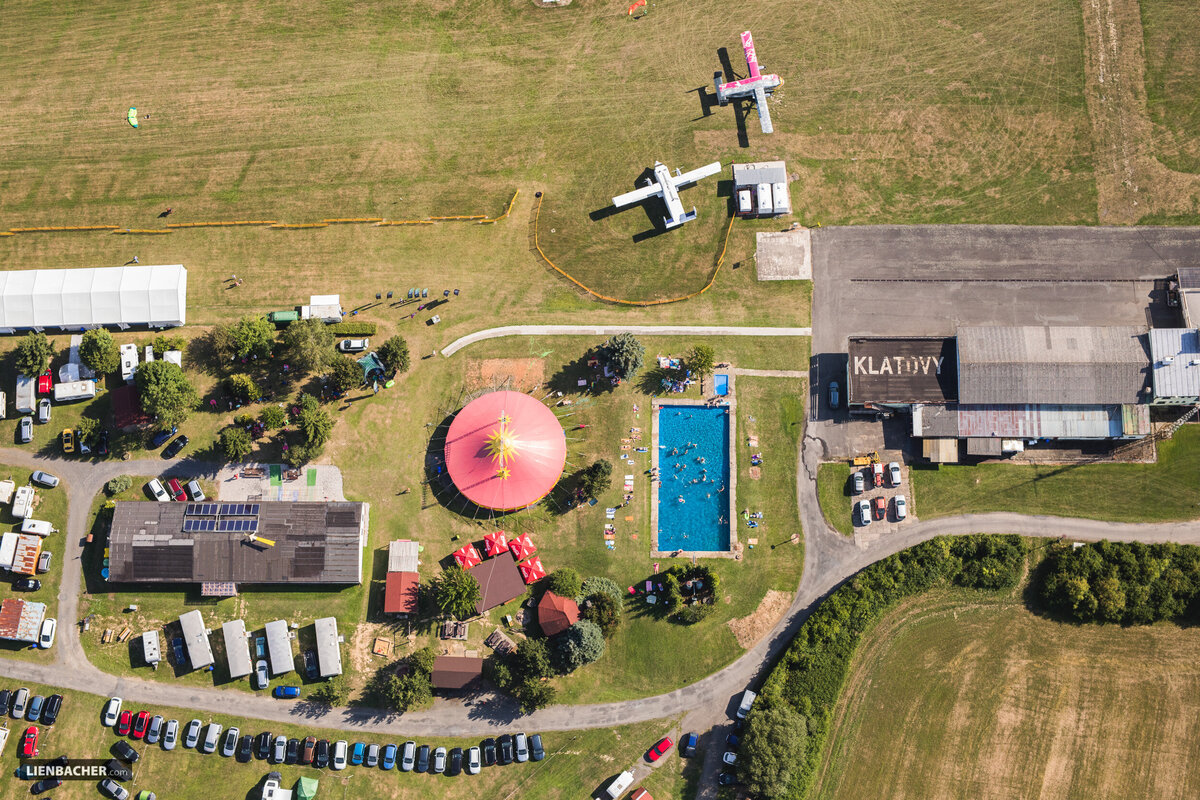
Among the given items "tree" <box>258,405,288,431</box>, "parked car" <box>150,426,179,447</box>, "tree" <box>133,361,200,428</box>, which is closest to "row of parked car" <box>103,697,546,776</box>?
"parked car" <box>150,426,179,447</box>

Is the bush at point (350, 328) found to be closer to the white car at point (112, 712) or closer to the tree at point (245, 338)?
the tree at point (245, 338)

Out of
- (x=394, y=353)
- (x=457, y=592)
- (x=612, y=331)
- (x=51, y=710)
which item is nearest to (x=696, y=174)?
(x=612, y=331)

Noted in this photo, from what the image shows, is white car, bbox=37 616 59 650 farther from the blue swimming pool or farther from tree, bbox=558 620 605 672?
the blue swimming pool

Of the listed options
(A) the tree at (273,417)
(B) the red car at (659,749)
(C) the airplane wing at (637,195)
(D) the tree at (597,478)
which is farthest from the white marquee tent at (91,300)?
(B) the red car at (659,749)

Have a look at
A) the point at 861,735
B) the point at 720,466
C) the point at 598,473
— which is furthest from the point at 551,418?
the point at 861,735

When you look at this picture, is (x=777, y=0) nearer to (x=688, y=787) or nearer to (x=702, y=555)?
(x=702, y=555)

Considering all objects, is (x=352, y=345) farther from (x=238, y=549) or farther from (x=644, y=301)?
(x=644, y=301)
